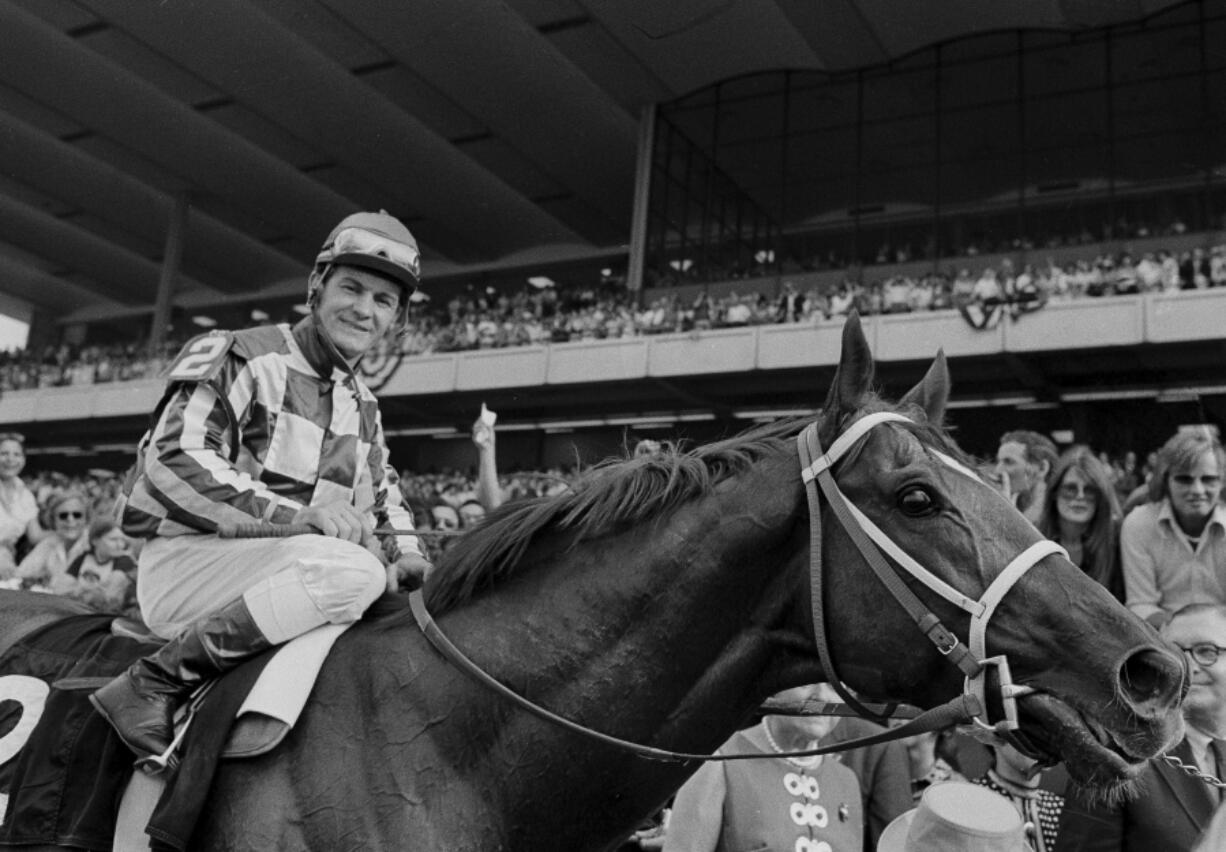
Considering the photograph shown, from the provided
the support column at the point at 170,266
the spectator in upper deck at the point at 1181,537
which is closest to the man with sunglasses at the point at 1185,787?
the spectator in upper deck at the point at 1181,537

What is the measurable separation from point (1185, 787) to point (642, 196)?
20.3 metres

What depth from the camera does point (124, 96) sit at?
22.5 meters

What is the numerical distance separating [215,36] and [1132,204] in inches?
670

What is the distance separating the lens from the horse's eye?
1.84m

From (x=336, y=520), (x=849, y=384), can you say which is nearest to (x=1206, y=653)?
(x=849, y=384)

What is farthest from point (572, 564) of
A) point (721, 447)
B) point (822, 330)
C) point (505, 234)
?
point (505, 234)

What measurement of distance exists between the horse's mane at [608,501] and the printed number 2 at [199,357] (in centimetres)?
73

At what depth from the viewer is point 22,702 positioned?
94.7 inches

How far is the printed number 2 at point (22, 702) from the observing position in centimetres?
233

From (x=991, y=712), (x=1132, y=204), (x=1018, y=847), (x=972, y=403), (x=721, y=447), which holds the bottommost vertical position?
A: (x=1018, y=847)

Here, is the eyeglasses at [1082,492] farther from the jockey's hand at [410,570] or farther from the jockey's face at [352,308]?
the jockey's face at [352,308]

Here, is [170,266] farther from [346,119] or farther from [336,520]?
[336,520]

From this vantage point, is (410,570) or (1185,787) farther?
(1185,787)

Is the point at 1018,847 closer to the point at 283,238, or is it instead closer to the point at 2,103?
the point at 2,103
